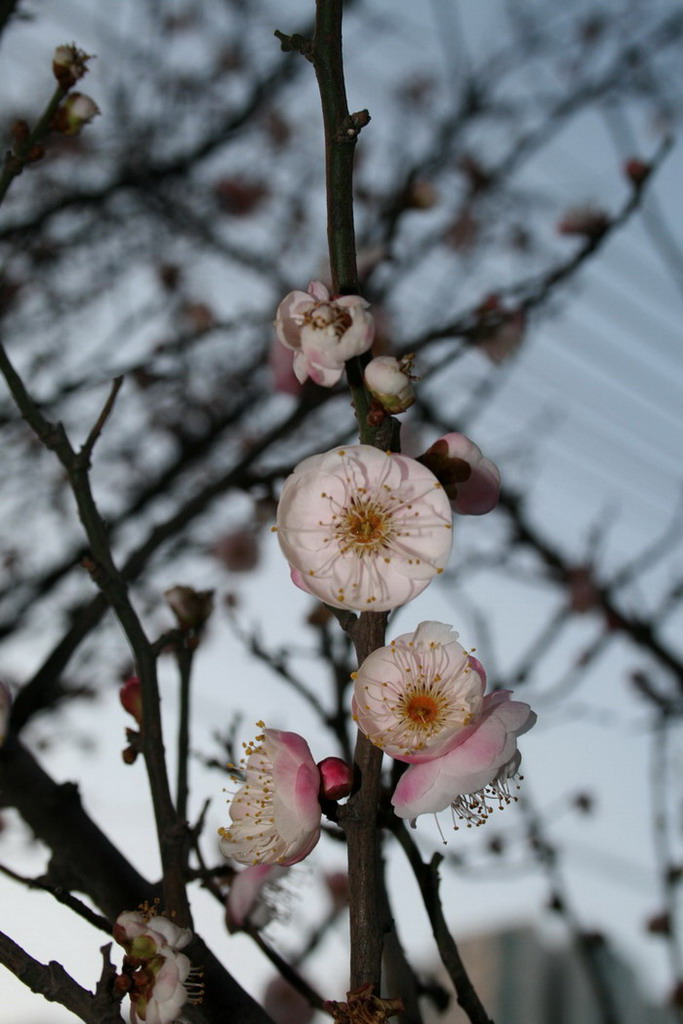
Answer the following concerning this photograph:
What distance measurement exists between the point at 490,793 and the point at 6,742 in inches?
23.0

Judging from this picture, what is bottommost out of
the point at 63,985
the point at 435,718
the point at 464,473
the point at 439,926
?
the point at 63,985

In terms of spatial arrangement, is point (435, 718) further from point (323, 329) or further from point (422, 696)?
point (323, 329)

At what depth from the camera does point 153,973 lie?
0.74 metres

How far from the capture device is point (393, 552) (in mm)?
972

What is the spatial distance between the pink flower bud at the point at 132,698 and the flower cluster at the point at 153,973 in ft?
1.11

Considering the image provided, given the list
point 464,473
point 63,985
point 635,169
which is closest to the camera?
point 63,985

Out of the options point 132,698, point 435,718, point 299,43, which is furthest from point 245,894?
point 299,43

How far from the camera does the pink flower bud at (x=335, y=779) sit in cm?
76

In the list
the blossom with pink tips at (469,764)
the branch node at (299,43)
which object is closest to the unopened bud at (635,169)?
the branch node at (299,43)

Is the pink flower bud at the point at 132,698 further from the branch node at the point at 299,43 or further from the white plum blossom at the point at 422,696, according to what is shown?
the branch node at the point at 299,43

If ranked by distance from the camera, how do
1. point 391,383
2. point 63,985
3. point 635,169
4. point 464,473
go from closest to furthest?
point 63,985
point 391,383
point 464,473
point 635,169

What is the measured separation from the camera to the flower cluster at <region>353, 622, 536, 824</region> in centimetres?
75

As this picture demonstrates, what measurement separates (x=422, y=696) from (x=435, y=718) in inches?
1.1

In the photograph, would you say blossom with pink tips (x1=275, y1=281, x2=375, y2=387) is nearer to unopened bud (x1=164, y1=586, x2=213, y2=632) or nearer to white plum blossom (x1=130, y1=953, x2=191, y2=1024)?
unopened bud (x1=164, y1=586, x2=213, y2=632)
